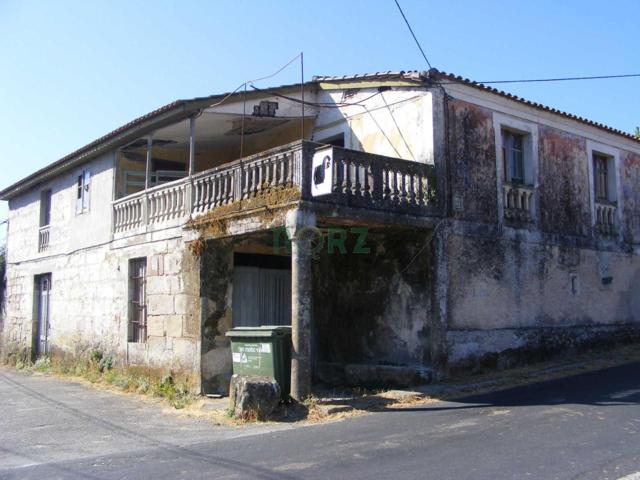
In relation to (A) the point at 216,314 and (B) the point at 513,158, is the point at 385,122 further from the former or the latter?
(A) the point at 216,314

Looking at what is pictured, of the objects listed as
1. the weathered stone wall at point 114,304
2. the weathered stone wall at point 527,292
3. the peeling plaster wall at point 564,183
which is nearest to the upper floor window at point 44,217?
the weathered stone wall at point 114,304

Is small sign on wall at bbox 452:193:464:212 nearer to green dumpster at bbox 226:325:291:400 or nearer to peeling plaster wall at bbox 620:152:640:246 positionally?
green dumpster at bbox 226:325:291:400

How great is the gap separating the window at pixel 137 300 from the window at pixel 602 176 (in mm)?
11219

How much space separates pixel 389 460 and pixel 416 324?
18.4 ft

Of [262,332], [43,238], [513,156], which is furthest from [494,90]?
[43,238]

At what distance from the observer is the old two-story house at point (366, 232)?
11172 mm

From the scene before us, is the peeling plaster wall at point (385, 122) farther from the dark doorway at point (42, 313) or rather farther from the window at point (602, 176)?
the dark doorway at point (42, 313)

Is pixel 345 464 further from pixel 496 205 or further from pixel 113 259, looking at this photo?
pixel 113 259

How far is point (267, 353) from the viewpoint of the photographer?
32.7 feet

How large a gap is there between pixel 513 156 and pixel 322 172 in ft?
18.7

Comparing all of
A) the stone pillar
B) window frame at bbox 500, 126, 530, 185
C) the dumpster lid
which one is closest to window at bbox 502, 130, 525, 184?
window frame at bbox 500, 126, 530, 185

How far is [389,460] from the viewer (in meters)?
6.31

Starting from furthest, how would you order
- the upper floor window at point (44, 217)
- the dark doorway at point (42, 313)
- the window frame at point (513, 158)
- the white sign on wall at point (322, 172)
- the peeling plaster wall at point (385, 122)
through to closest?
1. the upper floor window at point (44, 217)
2. the dark doorway at point (42, 313)
3. the window frame at point (513, 158)
4. the peeling plaster wall at point (385, 122)
5. the white sign on wall at point (322, 172)

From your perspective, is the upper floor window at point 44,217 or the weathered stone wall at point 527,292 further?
the upper floor window at point 44,217
